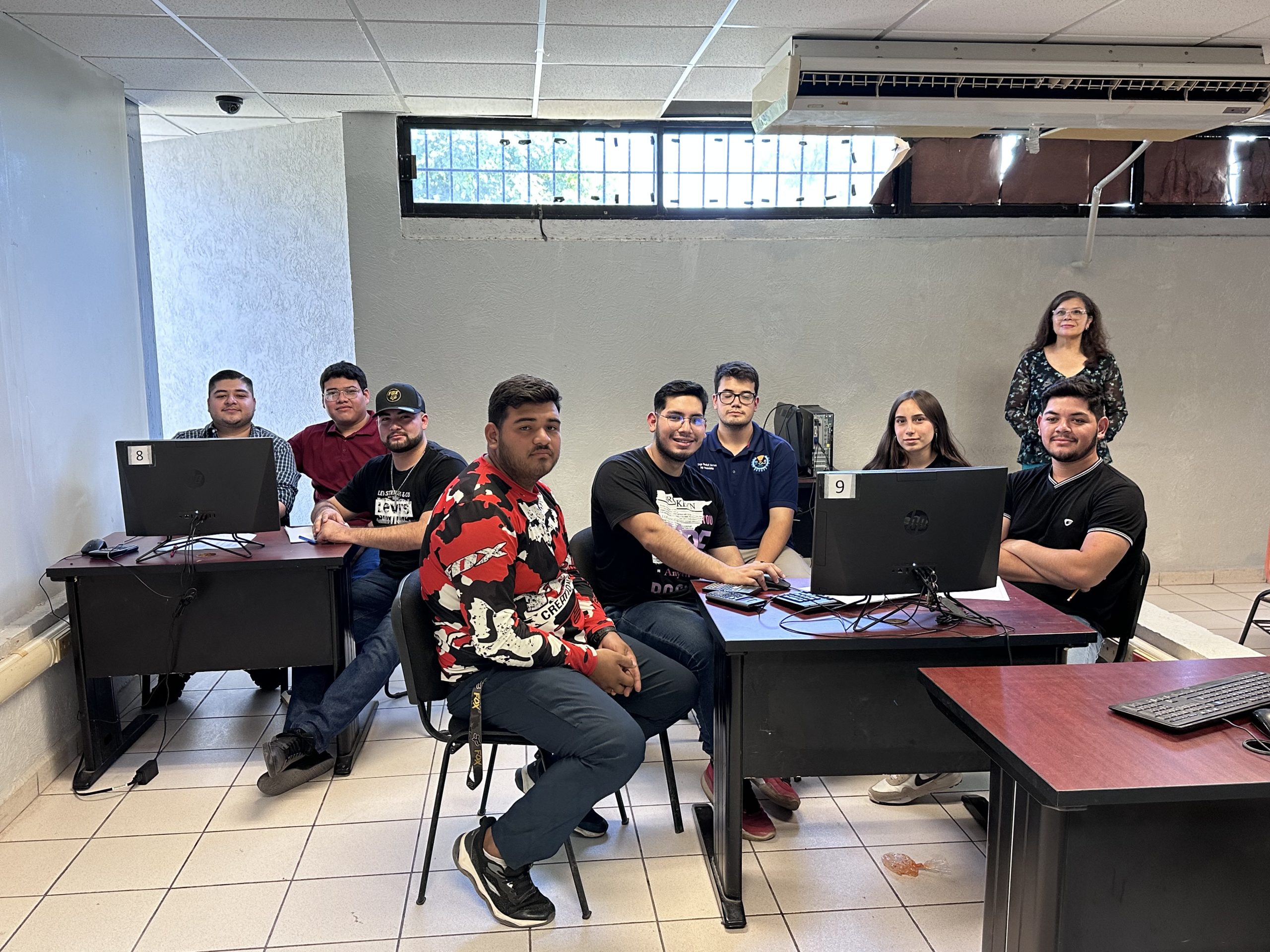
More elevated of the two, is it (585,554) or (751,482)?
(751,482)

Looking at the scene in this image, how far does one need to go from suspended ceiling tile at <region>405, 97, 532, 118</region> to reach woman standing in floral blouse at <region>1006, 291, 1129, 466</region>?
2.67 metres

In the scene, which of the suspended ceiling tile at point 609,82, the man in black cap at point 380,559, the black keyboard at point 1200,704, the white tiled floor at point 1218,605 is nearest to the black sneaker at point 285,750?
the man in black cap at point 380,559

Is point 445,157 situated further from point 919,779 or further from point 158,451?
point 919,779

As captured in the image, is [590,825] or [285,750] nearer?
[590,825]

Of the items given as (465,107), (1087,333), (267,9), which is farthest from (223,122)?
(1087,333)

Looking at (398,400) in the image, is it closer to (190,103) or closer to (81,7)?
(81,7)

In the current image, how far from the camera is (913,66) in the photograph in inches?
130

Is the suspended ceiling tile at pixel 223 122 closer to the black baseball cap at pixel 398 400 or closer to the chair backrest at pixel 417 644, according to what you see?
the black baseball cap at pixel 398 400

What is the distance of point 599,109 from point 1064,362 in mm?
2519

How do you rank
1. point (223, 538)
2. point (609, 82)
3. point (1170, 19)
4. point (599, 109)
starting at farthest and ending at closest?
point (599, 109)
point (609, 82)
point (223, 538)
point (1170, 19)

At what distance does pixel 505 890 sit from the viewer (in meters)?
2.20

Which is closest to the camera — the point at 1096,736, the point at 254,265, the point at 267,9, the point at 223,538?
the point at 1096,736

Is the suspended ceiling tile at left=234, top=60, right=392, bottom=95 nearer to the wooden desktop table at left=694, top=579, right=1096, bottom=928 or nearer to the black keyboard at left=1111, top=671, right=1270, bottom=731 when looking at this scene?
the wooden desktop table at left=694, top=579, right=1096, bottom=928

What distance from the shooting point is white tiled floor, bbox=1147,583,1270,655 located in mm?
4129
